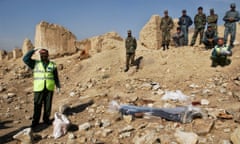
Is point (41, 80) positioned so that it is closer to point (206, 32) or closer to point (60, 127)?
point (60, 127)

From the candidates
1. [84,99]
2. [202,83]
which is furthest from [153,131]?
[202,83]

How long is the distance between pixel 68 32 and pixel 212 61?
744cm

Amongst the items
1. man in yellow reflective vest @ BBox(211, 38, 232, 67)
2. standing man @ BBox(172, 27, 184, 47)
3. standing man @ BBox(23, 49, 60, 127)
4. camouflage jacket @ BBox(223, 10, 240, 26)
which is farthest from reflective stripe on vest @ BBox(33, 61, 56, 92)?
standing man @ BBox(172, 27, 184, 47)

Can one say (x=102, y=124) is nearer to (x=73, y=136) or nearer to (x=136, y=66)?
(x=73, y=136)

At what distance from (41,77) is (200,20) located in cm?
633

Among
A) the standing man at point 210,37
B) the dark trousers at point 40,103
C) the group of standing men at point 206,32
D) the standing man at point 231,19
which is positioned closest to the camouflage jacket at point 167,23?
the group of standing men at point 206,32

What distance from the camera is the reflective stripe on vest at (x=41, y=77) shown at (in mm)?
4930

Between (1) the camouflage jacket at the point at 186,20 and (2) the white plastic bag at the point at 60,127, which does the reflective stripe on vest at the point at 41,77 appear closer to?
(2) the white plastic bag at the point at 60,127

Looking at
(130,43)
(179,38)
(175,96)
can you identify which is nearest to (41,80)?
(175,96)

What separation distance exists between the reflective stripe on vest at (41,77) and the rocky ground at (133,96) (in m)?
0.71

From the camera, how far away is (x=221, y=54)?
7773 millimetres

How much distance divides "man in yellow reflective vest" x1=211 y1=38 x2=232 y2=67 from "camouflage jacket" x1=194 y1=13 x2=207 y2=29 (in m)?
1.87

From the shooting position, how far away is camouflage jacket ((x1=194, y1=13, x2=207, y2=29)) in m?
9.42

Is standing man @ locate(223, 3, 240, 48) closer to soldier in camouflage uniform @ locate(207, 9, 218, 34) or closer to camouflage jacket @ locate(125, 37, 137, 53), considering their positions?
soldier in camouflage uniform @ locate(207, 9, 218, 34)
